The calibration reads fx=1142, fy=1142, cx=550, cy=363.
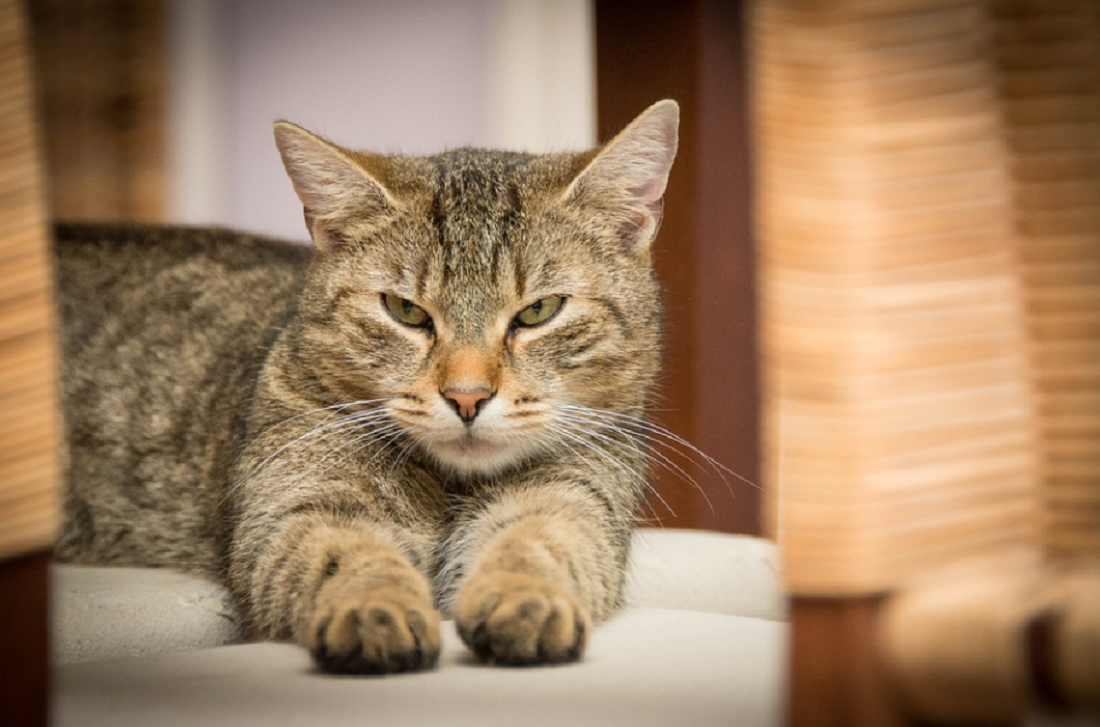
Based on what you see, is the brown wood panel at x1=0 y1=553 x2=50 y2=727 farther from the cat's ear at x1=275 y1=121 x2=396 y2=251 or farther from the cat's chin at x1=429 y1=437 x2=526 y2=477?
the cat's ear at x1=275 y1=121 x2=396 y2=251

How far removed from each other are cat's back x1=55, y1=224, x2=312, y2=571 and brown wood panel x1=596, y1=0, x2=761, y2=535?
0.60 metres

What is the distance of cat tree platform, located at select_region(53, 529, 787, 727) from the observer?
823 millimetres

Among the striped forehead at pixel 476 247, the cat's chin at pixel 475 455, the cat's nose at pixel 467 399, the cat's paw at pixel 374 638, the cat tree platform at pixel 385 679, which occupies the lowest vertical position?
the cat tree platform at pixel 385 679

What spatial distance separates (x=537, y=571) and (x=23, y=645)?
0.54m

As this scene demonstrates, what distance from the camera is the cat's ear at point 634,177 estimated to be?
145 cm

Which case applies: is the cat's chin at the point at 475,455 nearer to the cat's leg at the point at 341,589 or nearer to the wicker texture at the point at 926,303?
the cat's leg at the point at 341,589

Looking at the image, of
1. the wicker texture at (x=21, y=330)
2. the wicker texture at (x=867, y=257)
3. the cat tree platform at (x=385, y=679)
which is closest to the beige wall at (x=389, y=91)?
the cat tree platform at (x=385, y=679)

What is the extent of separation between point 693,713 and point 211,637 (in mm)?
795

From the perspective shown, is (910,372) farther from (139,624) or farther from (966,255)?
(139,624)

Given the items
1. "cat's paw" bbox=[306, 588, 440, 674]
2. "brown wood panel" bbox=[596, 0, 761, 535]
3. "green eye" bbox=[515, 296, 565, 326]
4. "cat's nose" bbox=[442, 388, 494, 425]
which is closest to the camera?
"cat's paw" bbox=[306, 588, 440, 674]

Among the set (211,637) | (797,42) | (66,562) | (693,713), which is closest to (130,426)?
(66,562)

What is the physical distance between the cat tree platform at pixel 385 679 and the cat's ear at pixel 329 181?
1.76 feet

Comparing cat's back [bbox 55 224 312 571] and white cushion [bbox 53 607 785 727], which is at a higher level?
cat's back [bbox 55 224 312 571]

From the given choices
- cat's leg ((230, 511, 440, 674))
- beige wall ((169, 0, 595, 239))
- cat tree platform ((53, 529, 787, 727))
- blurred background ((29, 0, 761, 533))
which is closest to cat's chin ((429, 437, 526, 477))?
cat's leg ((230, 511, 440, 674))
